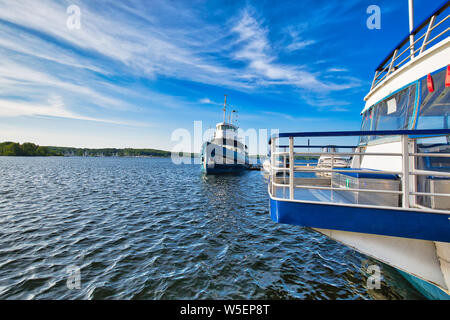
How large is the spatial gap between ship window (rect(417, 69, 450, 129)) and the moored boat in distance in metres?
28.2

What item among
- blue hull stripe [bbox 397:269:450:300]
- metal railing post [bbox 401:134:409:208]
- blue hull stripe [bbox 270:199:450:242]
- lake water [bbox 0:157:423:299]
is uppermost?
metal railing post [bbox 401:134:409:208]

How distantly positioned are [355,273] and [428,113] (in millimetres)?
4174

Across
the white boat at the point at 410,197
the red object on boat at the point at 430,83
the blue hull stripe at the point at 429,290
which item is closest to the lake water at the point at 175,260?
the blue hull stripe at the point at 429,290

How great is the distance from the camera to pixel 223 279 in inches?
199

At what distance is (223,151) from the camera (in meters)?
34.0

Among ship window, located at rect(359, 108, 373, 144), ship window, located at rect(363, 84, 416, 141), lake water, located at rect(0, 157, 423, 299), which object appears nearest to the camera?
ship window, located at rect(363, 84, 416, 141)

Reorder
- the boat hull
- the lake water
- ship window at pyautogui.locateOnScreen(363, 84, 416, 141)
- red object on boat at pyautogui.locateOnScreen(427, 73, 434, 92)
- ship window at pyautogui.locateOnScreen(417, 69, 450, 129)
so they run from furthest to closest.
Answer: the boat hull → the lake water → ship window at pyautogui.locateOnScreen(363, 84, 416, 141) → red object on boat at pyautogui.locateOnScreen(427, 73, 434, 92) → ship window at pyautogui.locateOnScreen(417, 69, 450, 129)

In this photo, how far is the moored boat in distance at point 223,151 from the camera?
106 ft

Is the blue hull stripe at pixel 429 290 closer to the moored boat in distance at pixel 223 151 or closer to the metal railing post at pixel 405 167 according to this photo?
the metal railing post at pixel 405 167

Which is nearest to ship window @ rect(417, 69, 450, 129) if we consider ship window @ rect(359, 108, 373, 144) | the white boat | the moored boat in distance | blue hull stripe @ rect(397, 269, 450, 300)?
the white boat

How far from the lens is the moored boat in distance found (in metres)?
32.3

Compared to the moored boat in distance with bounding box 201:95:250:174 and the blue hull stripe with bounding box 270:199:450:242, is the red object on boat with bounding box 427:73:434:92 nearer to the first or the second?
the blue hull stripe with bounding box 270:199:450:242

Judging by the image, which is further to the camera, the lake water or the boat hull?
the boat hull
